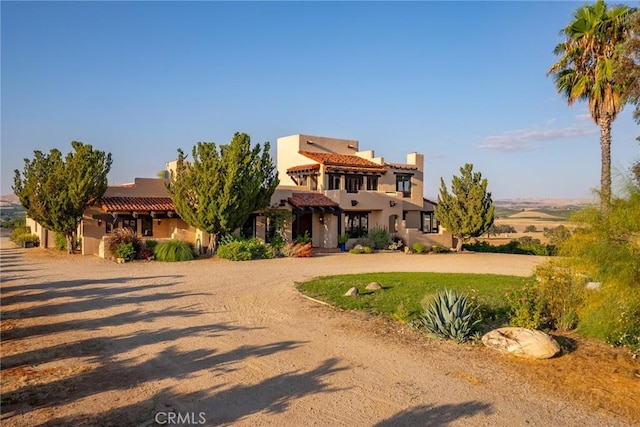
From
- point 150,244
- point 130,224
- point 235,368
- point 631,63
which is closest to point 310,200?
→ point 150,244

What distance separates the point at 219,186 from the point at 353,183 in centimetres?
1271

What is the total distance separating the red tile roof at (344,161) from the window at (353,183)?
843mm

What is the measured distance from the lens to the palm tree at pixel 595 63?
20.5 metres

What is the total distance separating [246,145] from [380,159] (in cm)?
1368

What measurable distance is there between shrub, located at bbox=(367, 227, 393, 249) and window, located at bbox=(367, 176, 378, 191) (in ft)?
13.4

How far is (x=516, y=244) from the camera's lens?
3366 cm

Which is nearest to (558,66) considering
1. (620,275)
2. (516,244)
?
(516,244)

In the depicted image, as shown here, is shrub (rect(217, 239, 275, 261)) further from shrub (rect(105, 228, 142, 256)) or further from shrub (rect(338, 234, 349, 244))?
shrub (rect(338, 234, 349, 244))

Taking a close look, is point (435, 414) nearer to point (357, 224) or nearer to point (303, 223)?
point (303, 223)

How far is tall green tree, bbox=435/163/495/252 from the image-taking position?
102 ft

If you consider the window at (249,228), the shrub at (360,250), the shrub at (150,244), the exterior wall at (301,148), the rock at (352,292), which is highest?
the exterior wall at (301,148)

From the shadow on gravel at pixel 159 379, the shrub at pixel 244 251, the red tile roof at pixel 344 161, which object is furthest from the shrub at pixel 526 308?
the red tile roof at pixel 344 161

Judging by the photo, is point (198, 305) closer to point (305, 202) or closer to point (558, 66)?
point (305, 202)

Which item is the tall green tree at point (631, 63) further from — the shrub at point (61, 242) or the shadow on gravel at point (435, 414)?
the shrub at point (61, 242)
